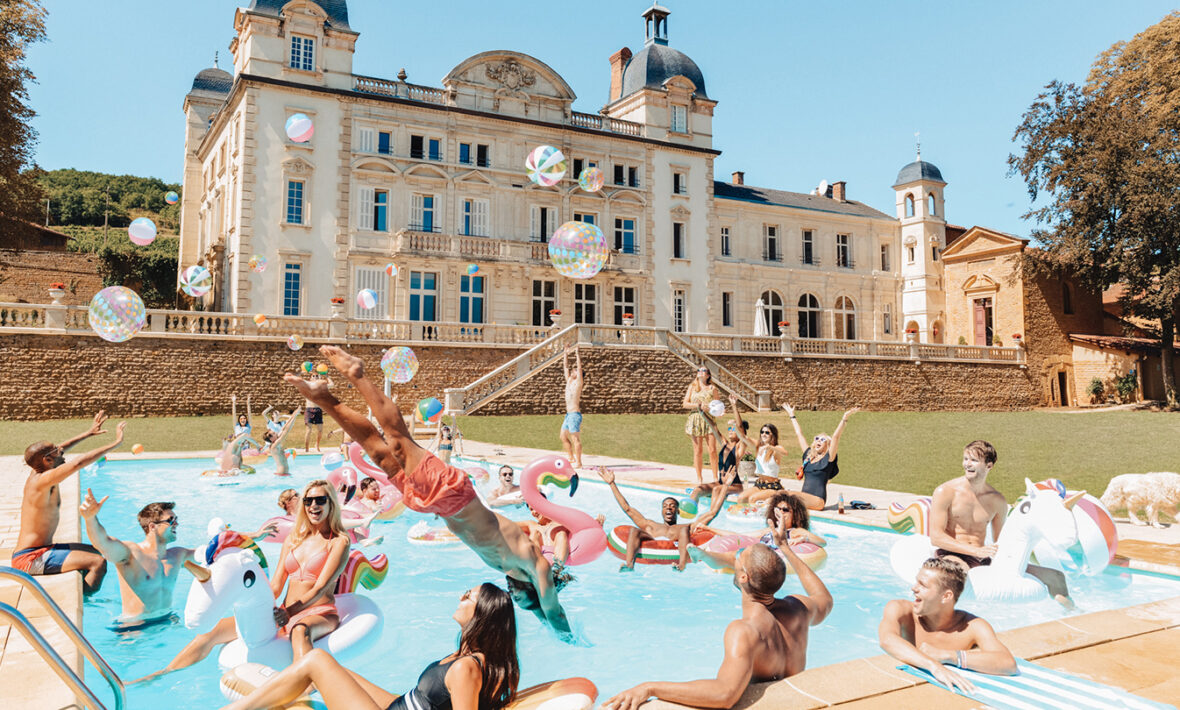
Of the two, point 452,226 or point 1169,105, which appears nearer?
point 1169,105

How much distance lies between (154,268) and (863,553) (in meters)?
45.3

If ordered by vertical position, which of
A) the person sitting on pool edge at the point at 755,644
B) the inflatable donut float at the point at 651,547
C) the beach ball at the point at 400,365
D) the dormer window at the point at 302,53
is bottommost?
the inflatable donut float at the point at 651,547

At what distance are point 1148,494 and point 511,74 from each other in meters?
31.6

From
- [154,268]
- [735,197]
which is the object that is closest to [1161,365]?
[735,197]

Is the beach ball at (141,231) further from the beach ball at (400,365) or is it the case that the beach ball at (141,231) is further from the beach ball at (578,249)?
the beach ball at (578,249)

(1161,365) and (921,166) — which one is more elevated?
(921,166)

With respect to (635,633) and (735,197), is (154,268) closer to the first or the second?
(735,197)

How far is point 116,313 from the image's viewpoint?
11445mm

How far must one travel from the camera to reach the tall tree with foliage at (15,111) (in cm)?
2492

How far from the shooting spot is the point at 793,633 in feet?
13.8

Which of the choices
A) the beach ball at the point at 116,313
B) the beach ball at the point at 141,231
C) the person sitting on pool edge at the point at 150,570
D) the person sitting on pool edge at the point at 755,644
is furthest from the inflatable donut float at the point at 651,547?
the beach ball at the point at 141,231

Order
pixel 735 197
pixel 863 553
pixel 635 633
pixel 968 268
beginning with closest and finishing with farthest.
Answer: pixel 635 633, pixel 863 553, pixel 968 268, pixel 735 197

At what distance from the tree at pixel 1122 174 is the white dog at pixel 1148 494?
2701cm

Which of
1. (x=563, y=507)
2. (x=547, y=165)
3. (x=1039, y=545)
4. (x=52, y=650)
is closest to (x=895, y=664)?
(x=1039, y=545)
